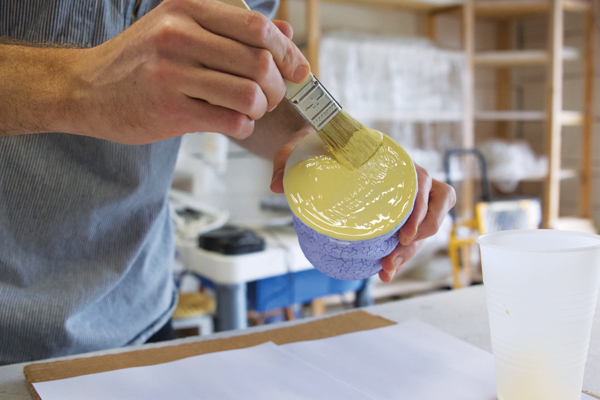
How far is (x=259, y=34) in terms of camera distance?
0.40 metres

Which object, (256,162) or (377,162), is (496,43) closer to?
(256,162)

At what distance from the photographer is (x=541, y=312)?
42 centimetres

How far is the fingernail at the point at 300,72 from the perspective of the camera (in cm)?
44

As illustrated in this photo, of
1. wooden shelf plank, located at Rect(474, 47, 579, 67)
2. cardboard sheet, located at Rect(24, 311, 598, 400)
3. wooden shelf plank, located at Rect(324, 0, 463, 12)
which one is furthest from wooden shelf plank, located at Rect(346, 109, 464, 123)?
cardboard sheet, located at Rect(24, 311, 598, 400)

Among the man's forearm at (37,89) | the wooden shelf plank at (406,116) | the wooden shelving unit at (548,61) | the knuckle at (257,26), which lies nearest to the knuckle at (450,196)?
the knuckle at (257,26)

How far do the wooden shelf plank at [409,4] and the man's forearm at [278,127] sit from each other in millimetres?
1956

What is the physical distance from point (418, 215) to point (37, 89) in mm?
391

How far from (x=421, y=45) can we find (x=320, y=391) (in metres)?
2.22

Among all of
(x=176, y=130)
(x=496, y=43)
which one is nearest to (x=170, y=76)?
(x=176, y=130)

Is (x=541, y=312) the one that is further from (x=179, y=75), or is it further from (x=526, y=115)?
(x=526, y=115)

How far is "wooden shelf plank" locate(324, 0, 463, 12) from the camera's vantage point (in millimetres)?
2539

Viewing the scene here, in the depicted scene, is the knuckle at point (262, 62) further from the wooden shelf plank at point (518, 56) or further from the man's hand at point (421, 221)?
the wooden shelf plank at point (518, 56)

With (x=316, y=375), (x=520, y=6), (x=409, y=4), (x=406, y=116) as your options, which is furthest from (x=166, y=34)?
(x=520, y=6)

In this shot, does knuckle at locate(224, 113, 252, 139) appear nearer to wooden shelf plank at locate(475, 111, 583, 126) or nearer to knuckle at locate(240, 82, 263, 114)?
knuckle at locate(240, 82, 263, 114)
